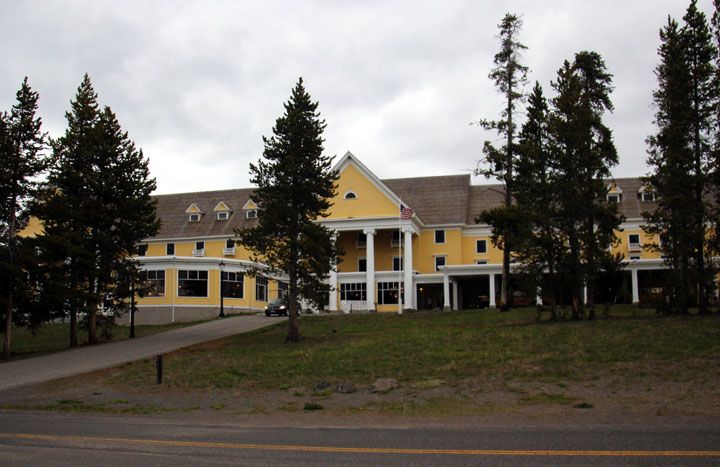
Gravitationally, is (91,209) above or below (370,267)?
above

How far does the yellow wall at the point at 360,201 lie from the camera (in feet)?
184

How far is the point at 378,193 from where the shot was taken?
56.4 m

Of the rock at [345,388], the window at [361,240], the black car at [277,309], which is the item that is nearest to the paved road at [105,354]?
the black car at [277,309]

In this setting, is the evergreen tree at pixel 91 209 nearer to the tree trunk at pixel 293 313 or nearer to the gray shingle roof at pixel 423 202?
the tree trunk at pixel 293 313

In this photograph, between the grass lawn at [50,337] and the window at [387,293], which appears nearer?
the grass lawn at [50,337]

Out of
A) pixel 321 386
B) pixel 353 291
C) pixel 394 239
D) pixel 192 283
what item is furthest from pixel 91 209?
pixel 394 239

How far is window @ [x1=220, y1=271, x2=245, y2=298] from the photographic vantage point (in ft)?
171

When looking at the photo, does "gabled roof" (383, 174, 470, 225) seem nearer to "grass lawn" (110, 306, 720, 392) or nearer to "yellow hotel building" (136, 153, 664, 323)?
"yellow hotel building" (136, 153, 664, 323)

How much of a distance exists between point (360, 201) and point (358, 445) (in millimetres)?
46433

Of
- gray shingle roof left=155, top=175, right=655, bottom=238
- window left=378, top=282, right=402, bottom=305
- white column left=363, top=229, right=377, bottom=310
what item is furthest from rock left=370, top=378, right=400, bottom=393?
gray shingle roof left=155, top=175, right=655, bottom=238

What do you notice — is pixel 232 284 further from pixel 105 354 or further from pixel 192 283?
pixel 105 354

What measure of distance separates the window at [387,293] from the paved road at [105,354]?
16.8 metres

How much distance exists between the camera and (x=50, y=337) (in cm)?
4122

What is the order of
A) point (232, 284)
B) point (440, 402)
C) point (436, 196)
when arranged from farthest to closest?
point (436, 196)
point (232, 284)
point (440, 402)
